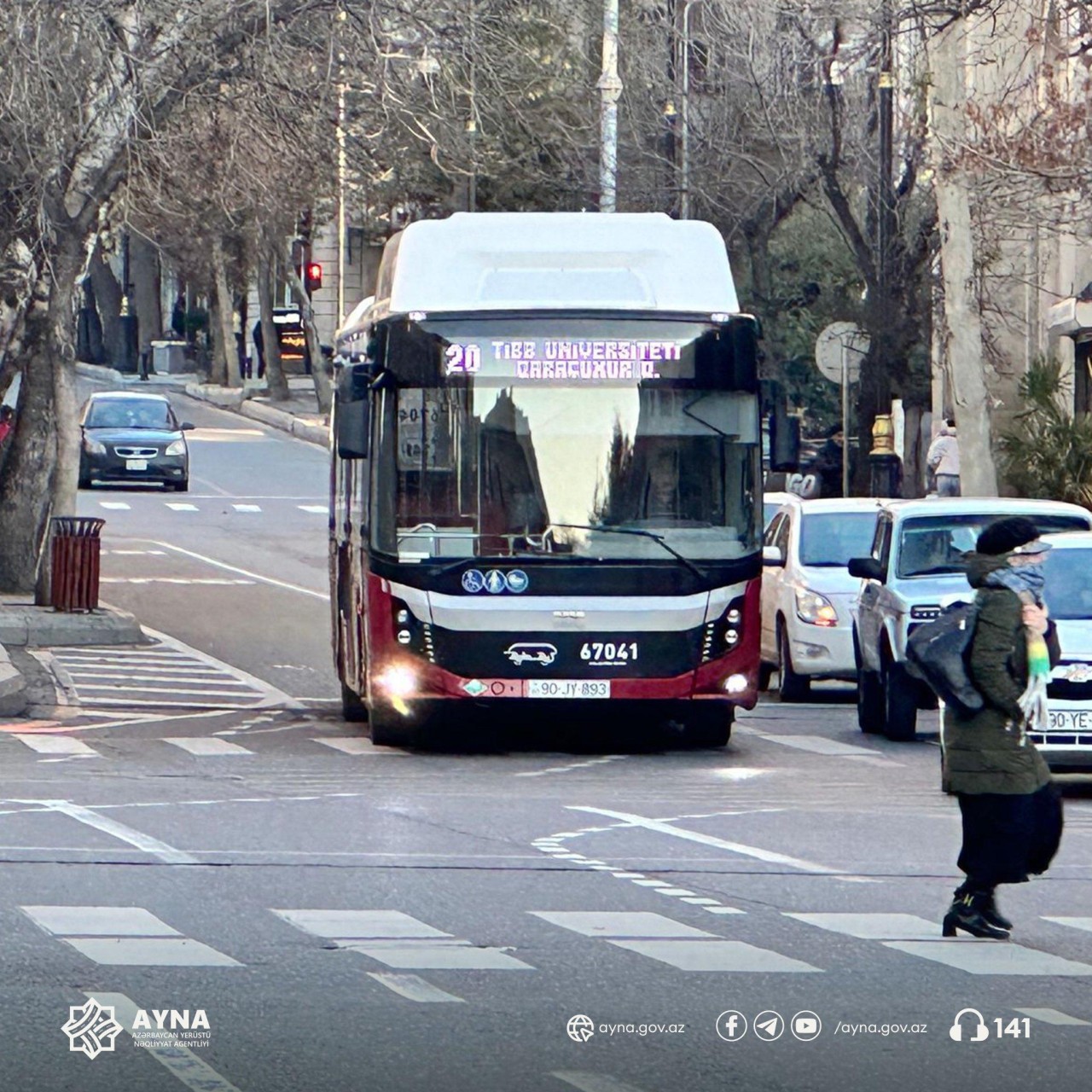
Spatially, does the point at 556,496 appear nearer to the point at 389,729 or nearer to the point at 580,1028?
the point at 389,729

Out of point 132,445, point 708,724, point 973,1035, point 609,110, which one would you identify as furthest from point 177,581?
point 973,1035

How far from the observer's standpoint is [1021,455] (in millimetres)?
29938

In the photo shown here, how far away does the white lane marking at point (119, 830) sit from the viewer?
438 inches

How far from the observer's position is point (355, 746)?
16859mm

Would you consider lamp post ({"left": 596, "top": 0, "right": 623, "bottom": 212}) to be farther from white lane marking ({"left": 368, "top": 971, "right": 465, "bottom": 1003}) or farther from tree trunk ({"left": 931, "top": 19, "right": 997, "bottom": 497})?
white lane marking ({"left": 368, "top": 971, "right": 465, "bottom": 1003})

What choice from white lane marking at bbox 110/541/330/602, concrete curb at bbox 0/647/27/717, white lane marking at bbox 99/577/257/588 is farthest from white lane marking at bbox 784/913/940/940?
white lane marking at bbox 99/577/257/588

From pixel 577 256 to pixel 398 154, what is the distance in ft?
64.6

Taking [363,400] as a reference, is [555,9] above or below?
above

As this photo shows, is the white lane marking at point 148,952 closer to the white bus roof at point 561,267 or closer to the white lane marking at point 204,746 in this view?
the white lane marking at point 204,746

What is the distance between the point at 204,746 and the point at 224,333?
52947 millimetres

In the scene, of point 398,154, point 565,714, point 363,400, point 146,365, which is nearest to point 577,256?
point 363,400

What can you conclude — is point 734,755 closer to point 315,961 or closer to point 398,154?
point 315,961

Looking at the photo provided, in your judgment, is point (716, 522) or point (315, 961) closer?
point (315, 961)

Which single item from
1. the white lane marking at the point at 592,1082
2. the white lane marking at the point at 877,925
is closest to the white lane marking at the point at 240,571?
the white lane marking at the point at 877,925
